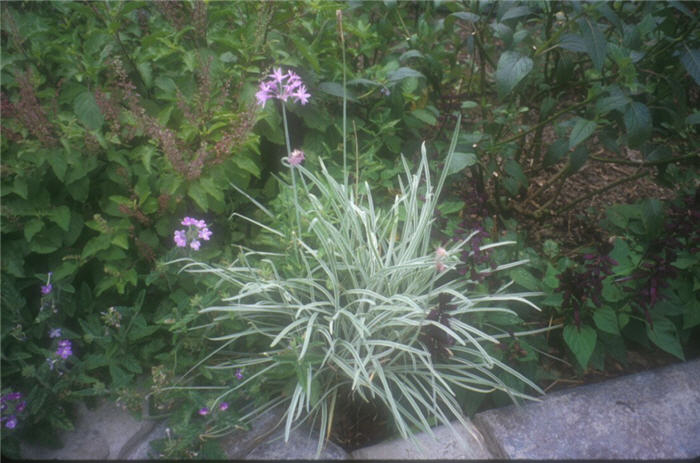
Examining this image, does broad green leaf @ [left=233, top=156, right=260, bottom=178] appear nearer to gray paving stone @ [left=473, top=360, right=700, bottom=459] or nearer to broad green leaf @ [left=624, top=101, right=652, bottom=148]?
gray paving stone @ [left=473, top=360, right=700, bottom=459]

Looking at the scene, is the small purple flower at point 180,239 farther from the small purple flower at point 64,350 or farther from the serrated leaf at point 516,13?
the serrated leaf at point 516,13

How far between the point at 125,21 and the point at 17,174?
0.67m

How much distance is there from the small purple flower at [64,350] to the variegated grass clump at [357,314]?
0.41 meters

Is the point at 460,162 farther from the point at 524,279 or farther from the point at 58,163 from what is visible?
the point at 58,163

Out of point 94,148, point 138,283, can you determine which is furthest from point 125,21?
point 138,283

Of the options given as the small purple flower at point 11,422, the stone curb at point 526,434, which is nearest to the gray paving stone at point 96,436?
the stone curb at point 526,434

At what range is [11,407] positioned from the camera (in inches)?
64.1

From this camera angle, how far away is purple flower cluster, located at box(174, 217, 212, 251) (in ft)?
5.42

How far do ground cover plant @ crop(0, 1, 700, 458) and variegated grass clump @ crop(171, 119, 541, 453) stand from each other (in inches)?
2.4

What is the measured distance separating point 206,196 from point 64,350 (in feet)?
2.12

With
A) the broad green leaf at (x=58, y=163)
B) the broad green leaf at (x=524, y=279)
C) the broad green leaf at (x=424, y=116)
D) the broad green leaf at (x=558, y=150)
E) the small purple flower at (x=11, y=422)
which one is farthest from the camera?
the broad green leaf at (x=424, y=116)

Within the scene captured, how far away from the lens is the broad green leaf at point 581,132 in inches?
71.3

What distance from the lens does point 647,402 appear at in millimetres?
1803

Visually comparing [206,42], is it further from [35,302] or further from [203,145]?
[35,302]
